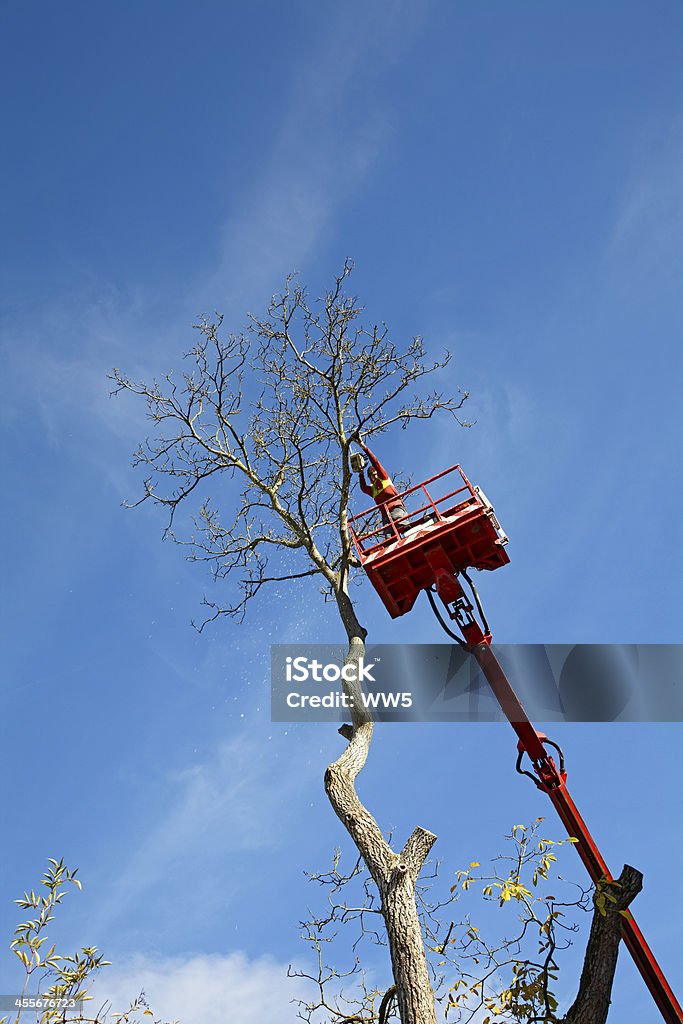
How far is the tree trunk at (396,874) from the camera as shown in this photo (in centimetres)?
627

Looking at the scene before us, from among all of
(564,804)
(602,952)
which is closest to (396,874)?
(602,952)

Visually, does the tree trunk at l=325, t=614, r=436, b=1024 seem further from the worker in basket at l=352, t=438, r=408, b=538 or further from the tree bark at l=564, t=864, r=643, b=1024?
the worker in basket at l=352, t=438, r=408, b=538

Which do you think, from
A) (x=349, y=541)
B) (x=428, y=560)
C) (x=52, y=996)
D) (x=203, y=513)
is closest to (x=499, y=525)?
(x=428, y=560)

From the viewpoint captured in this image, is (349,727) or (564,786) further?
(564,786)

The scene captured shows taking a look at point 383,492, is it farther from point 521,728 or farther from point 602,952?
point 602,952

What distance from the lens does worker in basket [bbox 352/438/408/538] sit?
33.6 ft

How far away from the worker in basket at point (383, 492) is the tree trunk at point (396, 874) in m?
2.92

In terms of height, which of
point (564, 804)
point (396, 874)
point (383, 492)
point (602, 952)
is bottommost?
point (602, 952)

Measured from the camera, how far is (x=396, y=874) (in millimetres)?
6812

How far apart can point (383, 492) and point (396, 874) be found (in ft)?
17.4

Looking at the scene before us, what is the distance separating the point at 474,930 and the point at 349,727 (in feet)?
7.68

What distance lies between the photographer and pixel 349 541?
10.5 metres

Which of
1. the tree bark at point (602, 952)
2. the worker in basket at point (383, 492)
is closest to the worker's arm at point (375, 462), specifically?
the worker in basket at point (383, 492)

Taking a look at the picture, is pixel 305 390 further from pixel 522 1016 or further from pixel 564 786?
pixel 522 1016
